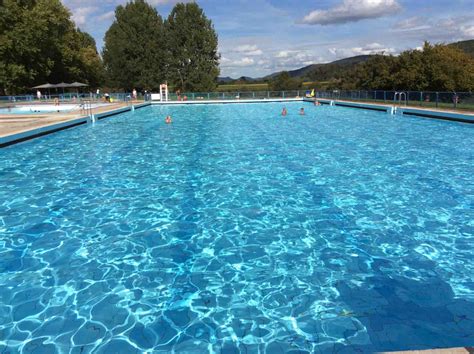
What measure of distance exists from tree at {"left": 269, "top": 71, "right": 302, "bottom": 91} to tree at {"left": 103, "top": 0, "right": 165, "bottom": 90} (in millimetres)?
29612

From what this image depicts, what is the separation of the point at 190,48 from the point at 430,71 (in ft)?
109

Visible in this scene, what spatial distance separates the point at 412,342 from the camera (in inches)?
141

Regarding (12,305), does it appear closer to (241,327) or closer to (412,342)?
(241,327)

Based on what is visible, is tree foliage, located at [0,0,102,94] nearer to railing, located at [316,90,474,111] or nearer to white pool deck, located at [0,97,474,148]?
white pool deck, located at [0,97,474,148]

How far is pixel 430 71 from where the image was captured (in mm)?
35938

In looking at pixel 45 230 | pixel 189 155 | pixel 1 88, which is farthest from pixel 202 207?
pixel 1 88

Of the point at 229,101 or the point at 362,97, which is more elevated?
the point at 229,101

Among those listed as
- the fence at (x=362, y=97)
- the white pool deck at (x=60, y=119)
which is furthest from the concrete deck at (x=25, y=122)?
the fence at (x=362, y=97)

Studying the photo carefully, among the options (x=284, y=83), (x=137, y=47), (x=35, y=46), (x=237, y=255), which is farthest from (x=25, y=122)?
(x=284, y=83)

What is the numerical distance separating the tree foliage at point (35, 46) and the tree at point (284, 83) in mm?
39841

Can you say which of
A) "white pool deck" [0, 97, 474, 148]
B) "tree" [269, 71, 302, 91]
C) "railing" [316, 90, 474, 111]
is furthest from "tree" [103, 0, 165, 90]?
"railing" [316, 90, 474, 111]

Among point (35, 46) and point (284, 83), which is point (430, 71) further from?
point (284, 83)

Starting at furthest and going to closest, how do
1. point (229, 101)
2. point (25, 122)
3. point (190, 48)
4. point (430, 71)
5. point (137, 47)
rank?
point (190, 48)
point (137, 47)
point (229, 101)
point (430, 71)
point (25, 122)

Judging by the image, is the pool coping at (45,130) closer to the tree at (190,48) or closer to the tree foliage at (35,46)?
the tree foliage at (35,46)
